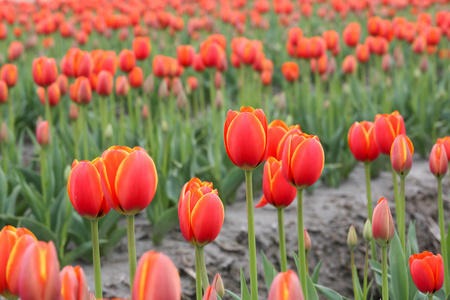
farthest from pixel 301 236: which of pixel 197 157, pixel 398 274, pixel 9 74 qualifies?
pixel 9 74

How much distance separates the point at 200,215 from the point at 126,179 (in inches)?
6.3

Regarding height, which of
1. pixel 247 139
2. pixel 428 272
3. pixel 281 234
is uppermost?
pixel 247 139

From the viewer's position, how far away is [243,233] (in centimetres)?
289

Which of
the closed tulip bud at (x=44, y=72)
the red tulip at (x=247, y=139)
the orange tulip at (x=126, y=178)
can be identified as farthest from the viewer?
the closed tulip bud at (x=44, y=72)

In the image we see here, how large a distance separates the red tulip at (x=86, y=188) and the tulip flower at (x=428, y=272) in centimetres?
76

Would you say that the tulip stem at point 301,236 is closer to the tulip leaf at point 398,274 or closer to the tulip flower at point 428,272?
the tulip flower at point 428,272

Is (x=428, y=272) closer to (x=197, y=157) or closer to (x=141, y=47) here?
(x=197, y=157)

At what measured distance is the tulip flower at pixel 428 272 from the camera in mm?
1425

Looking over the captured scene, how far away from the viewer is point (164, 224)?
8.90 ft

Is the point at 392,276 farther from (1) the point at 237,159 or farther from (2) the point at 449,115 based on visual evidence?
(2) the point at 449,115

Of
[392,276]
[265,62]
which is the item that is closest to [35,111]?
[265,62]

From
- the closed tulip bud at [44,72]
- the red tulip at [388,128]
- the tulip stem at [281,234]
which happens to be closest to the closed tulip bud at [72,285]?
the tulip stem at [281,234]

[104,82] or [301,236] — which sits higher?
[104,82]

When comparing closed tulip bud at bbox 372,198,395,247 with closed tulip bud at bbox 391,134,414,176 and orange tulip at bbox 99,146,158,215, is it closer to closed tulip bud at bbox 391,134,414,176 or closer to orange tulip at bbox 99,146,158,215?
closed tulip bud at bbox 391,134,414,176
